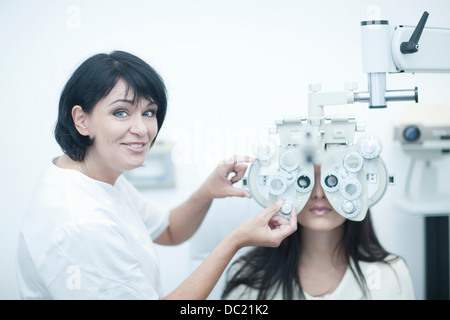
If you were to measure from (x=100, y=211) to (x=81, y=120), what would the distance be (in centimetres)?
24

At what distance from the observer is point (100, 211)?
1063 mm

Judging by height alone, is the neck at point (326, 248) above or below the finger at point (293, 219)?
below

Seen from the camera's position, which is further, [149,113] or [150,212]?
[150,212]

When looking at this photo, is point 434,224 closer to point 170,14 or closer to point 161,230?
point 161,230

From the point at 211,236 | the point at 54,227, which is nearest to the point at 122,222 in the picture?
the point at 54,227

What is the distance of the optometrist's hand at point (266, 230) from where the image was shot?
3.48 ft

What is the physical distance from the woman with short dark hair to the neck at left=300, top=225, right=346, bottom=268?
1.07 ft

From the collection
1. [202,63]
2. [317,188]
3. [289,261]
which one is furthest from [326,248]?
[202,63]

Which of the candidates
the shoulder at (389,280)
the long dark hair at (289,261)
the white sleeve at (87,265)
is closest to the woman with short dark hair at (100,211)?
the white sleeve at (87,265)

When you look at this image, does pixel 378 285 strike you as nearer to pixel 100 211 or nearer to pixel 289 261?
pixel 289 261

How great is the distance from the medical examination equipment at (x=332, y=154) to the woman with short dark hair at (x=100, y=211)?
0.26ft

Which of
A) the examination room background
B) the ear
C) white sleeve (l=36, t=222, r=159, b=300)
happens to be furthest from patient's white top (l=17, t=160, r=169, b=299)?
the examination room background

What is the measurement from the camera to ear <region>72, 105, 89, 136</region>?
1.11m

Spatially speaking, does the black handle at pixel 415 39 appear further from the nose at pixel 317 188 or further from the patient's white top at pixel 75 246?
the patient's white top at pixel 75 246
